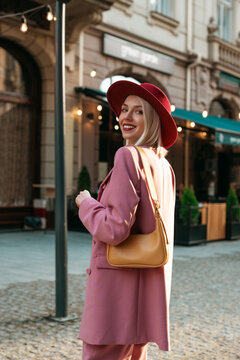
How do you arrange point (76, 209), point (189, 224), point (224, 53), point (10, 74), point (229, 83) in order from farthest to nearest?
point (229, 83) < point (224, 53) < point (10, 74) < point (76, 209) < point (189, 224)

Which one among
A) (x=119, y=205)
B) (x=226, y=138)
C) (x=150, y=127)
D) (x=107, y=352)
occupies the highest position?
(x=226, y=138)

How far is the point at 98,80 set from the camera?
13.9m

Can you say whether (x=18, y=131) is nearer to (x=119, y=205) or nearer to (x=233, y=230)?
(x=233, y=230)

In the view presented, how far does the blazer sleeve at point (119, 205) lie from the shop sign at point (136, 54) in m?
12.2

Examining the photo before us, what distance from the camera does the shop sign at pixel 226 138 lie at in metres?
12.8

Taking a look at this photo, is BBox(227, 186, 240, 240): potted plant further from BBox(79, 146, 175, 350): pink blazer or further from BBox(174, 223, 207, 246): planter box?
BBox(79, 146, 175, 350): pink blazer

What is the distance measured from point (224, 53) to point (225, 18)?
1.77 m

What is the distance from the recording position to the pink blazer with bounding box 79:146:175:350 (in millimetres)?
2252

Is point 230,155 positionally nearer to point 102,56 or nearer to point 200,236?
point 102,56

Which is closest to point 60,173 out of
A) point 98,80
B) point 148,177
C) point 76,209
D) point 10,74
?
point 148,177

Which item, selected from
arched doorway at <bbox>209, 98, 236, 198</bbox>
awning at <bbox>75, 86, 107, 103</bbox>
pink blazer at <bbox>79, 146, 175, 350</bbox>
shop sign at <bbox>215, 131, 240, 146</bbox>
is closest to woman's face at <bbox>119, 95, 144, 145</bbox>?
pink blazer at <bbox>79, 146, 175, 350</bbox>

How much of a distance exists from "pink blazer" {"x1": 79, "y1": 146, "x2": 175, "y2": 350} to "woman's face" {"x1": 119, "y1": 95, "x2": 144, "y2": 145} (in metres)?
0.12

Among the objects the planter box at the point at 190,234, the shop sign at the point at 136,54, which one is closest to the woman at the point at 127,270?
the planter box at the point at 190,234

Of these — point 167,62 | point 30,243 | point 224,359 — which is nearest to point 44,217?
point 30,243
